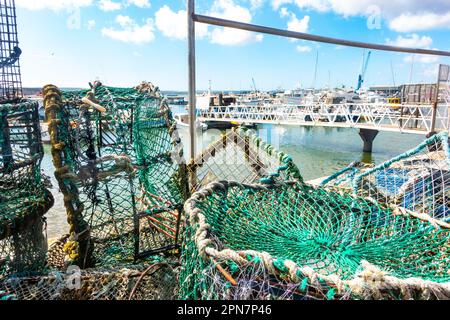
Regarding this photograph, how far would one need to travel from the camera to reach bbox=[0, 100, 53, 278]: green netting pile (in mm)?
2137

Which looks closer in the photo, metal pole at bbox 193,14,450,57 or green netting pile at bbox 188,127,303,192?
metal pole at bbox 193,14,450,57

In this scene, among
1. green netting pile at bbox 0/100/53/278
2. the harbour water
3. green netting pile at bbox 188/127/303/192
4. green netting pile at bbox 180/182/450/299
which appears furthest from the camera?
the harbour water

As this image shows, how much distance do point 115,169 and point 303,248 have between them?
1429 mm

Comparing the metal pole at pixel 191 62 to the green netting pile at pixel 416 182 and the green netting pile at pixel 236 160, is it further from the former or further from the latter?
the green netting pile at pixel 416 182

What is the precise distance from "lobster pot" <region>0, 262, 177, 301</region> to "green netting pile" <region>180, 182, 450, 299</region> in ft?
1.53

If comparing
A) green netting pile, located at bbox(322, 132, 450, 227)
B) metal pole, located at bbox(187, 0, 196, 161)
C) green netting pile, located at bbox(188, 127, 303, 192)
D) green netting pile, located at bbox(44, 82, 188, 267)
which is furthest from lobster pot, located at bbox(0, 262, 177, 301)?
green netting pile, located at bbox(322, 132, 450, 227)

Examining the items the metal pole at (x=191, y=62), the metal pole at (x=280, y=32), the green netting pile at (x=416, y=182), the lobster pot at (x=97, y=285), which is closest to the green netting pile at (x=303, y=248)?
the lobster pot at (x=97, y=285)

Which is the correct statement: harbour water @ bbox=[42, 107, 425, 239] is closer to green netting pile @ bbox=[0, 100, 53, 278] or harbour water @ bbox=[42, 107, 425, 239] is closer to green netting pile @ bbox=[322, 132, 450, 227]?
green netting pile @ bbox=[322, 132, 450, 227]

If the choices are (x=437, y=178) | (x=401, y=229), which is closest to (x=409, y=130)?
(x=437, y=178)

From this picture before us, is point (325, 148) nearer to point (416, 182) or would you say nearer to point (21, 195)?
point (416, 182)

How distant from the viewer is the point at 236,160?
324 cm

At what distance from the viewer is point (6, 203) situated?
218 centimetres

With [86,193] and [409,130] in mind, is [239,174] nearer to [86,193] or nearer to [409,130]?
[86,193]
